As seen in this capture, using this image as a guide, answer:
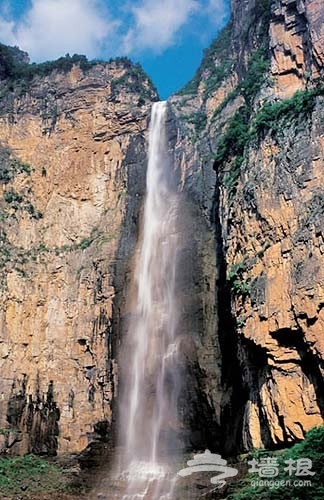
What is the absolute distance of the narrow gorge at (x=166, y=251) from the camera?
15711 millimetres

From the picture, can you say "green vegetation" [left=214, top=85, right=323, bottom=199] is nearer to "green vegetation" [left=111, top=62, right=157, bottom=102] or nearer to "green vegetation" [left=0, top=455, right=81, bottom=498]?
"green vegetation" [left=111, top=62, right=157, bottom=102]

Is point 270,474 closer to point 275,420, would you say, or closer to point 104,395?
point 275,420

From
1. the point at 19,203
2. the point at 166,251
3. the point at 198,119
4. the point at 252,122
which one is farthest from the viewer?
the point at 198,119

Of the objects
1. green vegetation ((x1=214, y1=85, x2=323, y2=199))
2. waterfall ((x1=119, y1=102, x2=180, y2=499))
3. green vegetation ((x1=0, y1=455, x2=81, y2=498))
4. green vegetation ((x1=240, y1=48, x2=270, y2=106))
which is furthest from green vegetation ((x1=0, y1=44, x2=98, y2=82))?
green vegetation ((x1=0, y1=455, x2=81, y2=498))

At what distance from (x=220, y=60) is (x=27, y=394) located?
22757 mm

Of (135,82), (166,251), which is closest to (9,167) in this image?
(135,82)

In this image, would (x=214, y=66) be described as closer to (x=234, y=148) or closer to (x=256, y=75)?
(x=256, y=75)

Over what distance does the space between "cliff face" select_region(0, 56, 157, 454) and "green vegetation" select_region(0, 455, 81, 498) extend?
173 centimetres

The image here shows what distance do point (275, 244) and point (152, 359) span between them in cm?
811

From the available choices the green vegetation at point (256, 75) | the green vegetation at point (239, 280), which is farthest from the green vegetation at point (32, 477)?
the green vegetation at point (256, 75)

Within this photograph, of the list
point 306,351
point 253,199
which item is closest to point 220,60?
point 253,199

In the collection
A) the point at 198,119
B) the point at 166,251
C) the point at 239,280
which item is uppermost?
the point at 198,119

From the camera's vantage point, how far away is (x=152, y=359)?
2184cm

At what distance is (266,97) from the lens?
1958cm
